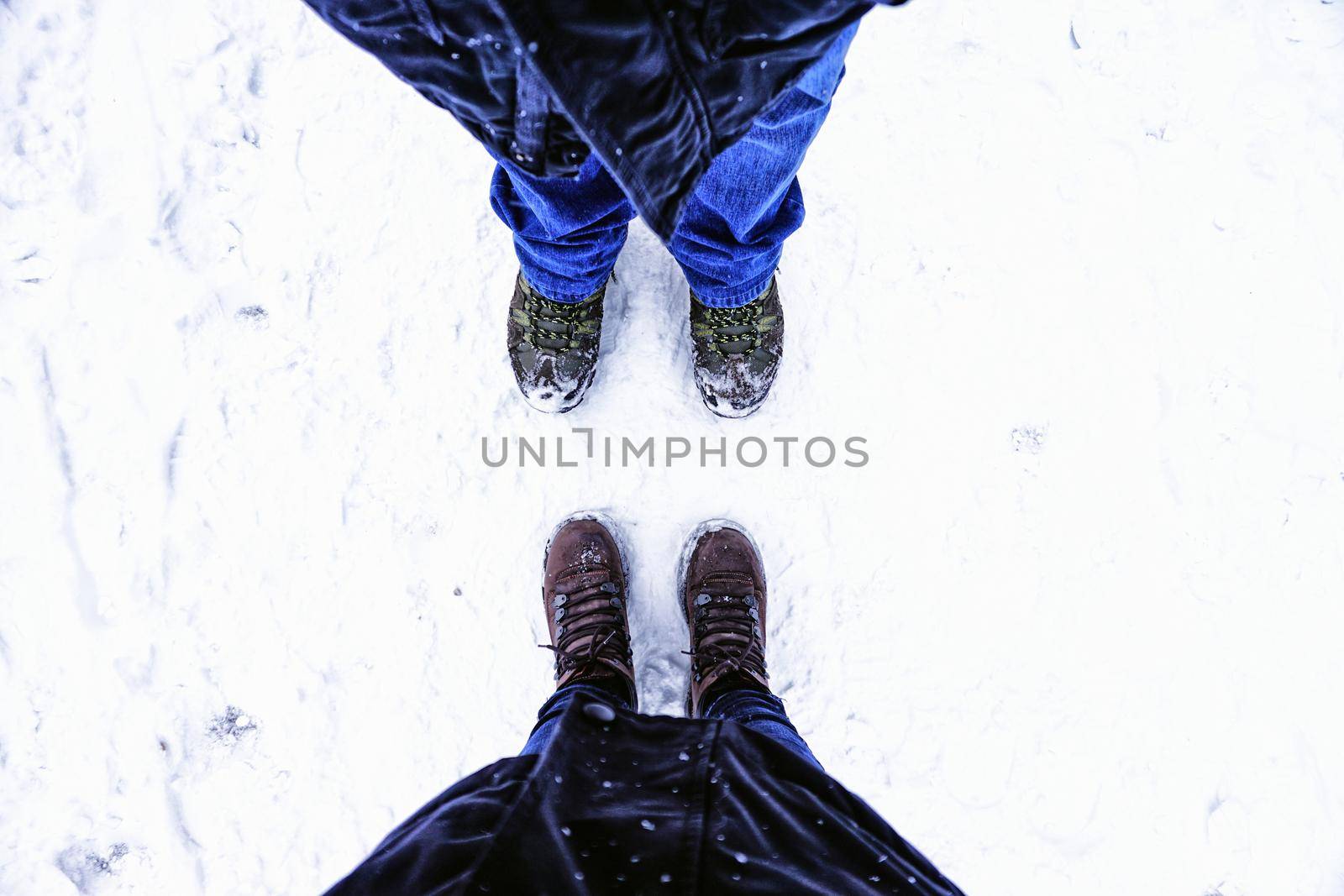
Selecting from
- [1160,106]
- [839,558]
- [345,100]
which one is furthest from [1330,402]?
[345,100]

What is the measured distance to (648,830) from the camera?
0.73 meters

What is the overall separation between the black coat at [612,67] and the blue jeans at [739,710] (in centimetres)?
84

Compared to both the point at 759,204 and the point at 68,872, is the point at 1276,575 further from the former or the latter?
the point at 68,872

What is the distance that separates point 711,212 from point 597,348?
1.67 ft

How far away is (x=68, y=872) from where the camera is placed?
141 centimetres

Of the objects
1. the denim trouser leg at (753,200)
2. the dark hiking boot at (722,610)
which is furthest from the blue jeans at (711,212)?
the dark hiking boot at (722,610)

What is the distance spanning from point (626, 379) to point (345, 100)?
0.92 metres

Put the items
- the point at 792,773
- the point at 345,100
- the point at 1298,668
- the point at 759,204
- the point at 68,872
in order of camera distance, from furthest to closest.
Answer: the point at 345,100 → the point at 1298,668 → the point at 68,872 → the point at 759,204 → the point at 792,773

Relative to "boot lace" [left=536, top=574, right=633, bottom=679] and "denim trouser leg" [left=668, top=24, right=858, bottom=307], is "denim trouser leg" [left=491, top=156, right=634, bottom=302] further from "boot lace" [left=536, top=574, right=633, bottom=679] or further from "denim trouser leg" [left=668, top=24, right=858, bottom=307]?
"boot lace" [left=536, top=574, right=633, bottom=679]

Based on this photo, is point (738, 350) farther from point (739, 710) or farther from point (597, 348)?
point (739, 710)

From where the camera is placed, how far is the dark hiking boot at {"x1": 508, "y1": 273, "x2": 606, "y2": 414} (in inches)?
56.7

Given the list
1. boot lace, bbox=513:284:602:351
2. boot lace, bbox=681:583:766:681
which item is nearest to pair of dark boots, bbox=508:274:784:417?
boot lace, bbox=513:284:602:351

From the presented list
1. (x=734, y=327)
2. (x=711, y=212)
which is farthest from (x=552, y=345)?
(x=711, y=212)

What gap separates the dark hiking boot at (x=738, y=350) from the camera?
1447mm
